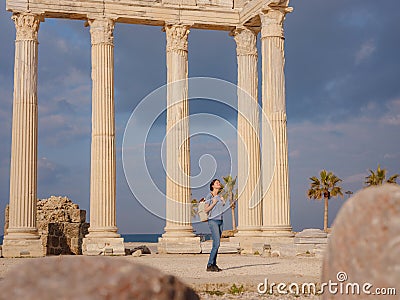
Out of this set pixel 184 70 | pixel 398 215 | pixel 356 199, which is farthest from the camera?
pixel 184 70

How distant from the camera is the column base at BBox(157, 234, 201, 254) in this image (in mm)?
30406

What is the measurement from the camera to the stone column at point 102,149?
1172 inches

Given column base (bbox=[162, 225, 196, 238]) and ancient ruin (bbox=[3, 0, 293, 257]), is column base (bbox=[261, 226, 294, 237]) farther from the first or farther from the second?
column base (bbox=[162, 225, 196, 238])

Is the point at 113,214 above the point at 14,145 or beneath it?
beneath

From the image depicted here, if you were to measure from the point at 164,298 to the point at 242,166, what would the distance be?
28776mm

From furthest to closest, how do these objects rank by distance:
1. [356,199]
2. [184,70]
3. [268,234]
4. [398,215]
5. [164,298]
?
[184,70] → [268,234] → [356,199] → [398,215] → [164,298]

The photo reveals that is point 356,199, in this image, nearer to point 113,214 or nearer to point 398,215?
point 398,215

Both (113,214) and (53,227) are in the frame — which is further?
(53,227)

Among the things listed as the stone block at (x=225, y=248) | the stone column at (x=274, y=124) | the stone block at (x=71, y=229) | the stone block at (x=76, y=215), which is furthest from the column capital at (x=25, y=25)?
the stone block at (x=225, y=248)

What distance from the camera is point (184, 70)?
32.5m

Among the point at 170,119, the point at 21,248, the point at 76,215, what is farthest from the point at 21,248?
the point at 170,119

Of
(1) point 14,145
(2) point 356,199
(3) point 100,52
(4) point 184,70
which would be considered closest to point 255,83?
(4) point 184,70

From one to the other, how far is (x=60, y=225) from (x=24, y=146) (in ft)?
24.5

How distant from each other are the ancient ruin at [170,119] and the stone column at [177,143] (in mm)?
52
